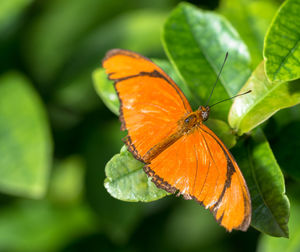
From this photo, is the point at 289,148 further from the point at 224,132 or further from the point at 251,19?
the point at 251,19

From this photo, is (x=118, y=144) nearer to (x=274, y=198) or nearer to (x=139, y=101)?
(x=139, y=101)

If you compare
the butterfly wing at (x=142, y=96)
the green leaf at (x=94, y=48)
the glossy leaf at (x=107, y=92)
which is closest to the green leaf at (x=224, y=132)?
the butterfly wing at (x=142, y=96)

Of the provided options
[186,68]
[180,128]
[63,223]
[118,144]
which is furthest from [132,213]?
[186,68]

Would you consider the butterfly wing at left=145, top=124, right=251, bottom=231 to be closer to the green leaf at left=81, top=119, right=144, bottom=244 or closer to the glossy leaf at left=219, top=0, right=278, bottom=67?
the glossy leaf at left=219, top=0, right=278, bottom=67

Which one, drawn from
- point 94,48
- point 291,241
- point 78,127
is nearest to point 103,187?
point 78,127

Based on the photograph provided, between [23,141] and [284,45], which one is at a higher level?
[284,45]
